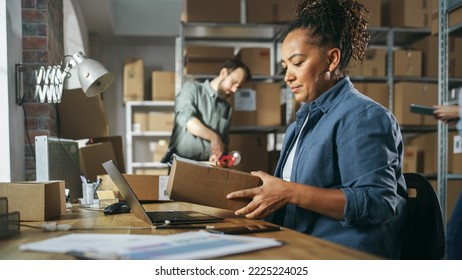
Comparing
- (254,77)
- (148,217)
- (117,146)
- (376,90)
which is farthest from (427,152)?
(148,217)

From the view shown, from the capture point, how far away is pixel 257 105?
347 cm

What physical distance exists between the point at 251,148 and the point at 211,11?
3.38 ft

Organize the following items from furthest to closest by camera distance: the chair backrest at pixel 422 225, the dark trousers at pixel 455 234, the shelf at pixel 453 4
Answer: the shelf at pixel 453 4 → the chair backrest at pixel 422 225 → the dark trousers at pixel 455 234

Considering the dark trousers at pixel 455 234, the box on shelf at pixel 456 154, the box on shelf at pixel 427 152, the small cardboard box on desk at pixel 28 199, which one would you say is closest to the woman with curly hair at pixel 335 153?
the dark trousers at pixel 455 234

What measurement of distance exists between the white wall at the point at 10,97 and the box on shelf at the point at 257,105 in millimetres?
A: 1817

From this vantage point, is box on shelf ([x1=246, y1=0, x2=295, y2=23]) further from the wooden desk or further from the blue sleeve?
the blue sleeve

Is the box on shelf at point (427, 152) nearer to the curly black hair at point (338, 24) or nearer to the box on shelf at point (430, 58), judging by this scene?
the box on shelf at point (430, 58)

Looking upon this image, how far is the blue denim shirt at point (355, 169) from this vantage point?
988mm

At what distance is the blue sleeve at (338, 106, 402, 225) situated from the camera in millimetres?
980

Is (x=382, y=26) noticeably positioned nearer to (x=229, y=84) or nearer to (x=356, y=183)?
(x=229, y=84)

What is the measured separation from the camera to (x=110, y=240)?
2.48ft

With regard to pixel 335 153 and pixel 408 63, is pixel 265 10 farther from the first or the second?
pixel 335 153

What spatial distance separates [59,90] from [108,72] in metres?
0.23
